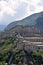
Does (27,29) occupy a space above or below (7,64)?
above

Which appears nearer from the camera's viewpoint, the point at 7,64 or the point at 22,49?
the point at 7,64

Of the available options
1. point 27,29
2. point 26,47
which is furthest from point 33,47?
point 27,29

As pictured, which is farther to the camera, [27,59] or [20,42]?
[20,42]

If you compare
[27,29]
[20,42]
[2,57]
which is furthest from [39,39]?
[27,29]

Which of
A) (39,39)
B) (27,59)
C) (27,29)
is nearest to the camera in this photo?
(27,59)

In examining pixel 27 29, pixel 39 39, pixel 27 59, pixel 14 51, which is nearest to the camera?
pixel 27 59

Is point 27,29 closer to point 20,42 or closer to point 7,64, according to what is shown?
point 20,42

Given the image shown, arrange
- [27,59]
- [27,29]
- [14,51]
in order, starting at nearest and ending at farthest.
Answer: [27,59] < [14,51] < [27,29]

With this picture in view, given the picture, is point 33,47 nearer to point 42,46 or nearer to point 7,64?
point 42,46

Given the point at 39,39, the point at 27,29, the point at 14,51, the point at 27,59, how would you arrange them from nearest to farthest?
the point at 27,59, the point at 14,51, the point at 39,39, the point at 27,29
